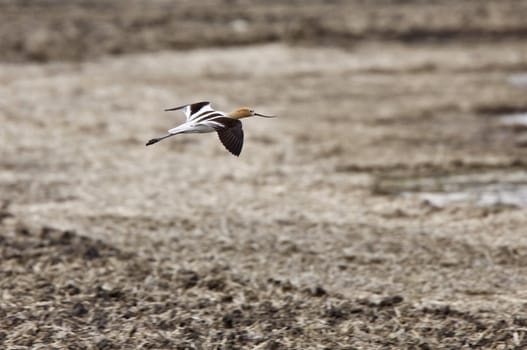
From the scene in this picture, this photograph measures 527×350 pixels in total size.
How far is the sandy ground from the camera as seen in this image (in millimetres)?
6805

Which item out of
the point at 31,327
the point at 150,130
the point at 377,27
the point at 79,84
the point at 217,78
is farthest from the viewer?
the point at 377,27

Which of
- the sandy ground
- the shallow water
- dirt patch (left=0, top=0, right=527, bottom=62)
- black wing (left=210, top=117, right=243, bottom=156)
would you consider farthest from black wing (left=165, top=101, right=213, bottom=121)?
dirt patch (left=0, top=0, right=527, bottom=62)

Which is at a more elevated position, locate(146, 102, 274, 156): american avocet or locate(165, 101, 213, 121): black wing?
locate(165, 101, 213, 121): black wing

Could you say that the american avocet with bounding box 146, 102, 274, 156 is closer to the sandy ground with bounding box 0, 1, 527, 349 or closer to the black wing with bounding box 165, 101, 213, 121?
the black wing with bounding box 165, 101, 213, 121

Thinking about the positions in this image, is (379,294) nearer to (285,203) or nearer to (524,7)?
(285,203)

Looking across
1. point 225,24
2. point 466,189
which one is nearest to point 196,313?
point 466,189

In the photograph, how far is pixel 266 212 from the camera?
32.3ft

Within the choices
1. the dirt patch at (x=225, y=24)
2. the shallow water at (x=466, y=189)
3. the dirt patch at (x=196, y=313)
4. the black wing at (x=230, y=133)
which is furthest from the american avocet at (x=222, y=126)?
the dirt patch at (x=225, y=24)

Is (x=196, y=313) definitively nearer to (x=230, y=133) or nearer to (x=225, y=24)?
(x=230, y=133)

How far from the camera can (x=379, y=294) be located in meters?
7.43

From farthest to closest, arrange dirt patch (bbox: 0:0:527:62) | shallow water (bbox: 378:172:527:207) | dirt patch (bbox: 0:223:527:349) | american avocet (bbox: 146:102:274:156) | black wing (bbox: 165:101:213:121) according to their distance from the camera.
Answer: dirt patch (bbox: 0:0:527:62)
shallow water (bbox: 378:172:527:207)
dirt patch (bbox: 0:223:527:349)
black wing (bbox: 165:101:213:121)
american avocet (bbox: 146:102:274:156)

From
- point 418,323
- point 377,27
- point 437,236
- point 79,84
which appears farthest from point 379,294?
point 377,27

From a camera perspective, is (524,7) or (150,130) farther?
(524,7)

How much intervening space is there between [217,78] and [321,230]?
30.7 feet
